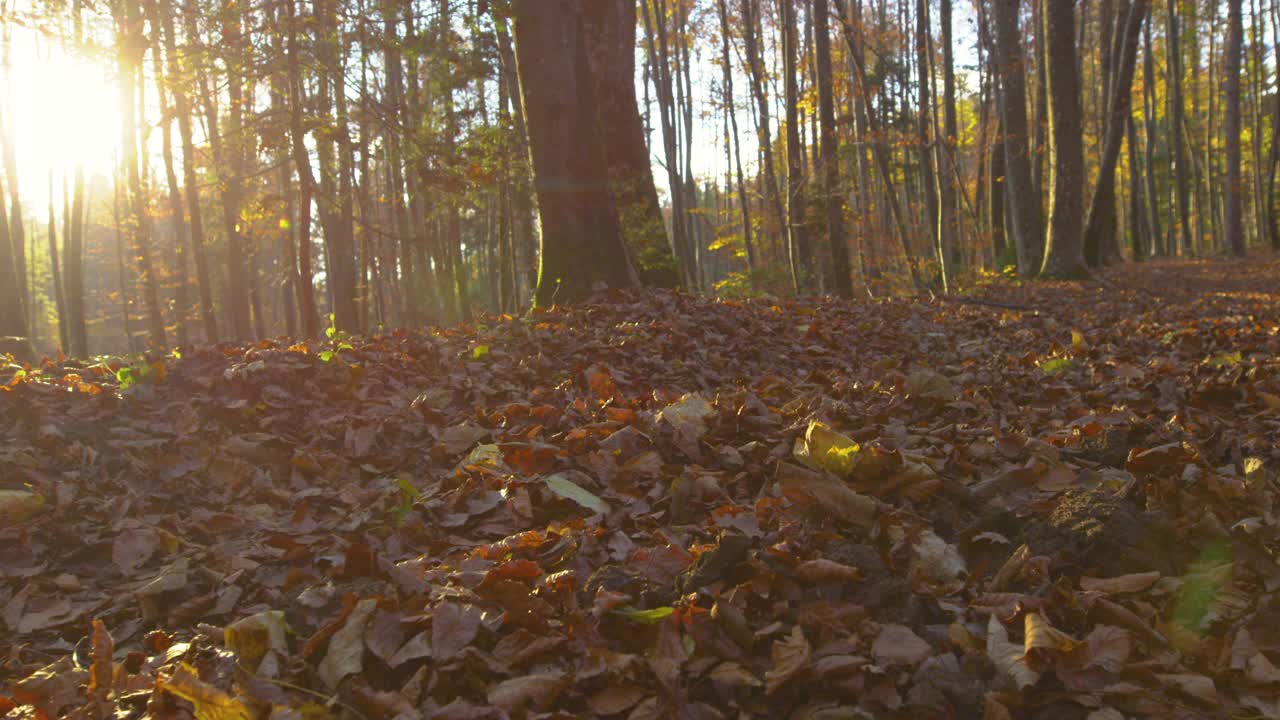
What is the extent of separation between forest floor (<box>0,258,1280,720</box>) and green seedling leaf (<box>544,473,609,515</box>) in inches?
0.7

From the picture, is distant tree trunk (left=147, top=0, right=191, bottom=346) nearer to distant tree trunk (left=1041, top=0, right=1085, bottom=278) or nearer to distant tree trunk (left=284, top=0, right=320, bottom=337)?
distant tree trunk (left=284, top=0, right=320, bottom=337)

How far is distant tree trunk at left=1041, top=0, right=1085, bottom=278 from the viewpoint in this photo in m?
11.7

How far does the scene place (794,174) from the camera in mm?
11352

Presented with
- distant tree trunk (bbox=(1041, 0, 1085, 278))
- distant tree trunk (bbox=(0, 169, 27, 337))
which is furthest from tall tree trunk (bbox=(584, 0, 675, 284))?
distant tree trunk (bbox=(0, 169, 27, 337))

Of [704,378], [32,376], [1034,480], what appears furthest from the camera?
[704,378]

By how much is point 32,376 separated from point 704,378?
3.52 metres

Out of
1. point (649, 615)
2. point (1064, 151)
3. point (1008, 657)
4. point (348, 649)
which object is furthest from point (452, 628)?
point (1064, 151)

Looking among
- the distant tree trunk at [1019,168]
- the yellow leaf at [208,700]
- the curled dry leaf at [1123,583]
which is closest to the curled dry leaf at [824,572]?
the curled dry leaf at [1123,583]

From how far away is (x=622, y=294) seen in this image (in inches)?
266

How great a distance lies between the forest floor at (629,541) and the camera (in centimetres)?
178

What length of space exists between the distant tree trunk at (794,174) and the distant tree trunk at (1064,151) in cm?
355

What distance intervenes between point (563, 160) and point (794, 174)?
5.41 metres

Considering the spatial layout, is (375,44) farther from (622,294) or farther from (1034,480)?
(1034,480)

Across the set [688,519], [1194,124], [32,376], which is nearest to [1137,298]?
[688,519]
